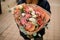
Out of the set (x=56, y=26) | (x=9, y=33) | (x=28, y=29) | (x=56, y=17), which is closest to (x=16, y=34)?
(x=9, y=33)

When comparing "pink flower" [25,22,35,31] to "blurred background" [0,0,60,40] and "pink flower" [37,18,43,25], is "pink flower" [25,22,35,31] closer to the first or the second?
"pink flower" [37,18,43,25]

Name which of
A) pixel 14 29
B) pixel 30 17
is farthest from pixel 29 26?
pixel 14 29

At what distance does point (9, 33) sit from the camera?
4.28 m

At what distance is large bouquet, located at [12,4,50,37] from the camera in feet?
6.10

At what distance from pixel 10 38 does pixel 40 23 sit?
2203 millimetres

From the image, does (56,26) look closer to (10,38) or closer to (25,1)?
(10,38)

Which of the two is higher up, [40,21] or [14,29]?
[40,21]

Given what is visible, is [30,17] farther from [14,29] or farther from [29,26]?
[14,29]

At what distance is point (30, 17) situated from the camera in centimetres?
188

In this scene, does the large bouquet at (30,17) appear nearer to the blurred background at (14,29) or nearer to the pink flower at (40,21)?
the pink flower at (40,21)

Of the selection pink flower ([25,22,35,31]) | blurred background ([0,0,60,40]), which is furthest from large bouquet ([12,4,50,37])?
blurred background ([0,0,60,40])

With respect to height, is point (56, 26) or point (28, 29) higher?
point (28, 29)

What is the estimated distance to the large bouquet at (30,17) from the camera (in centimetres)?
186

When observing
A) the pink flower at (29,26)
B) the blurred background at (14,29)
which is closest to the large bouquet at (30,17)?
the pink flower at (29,26)
